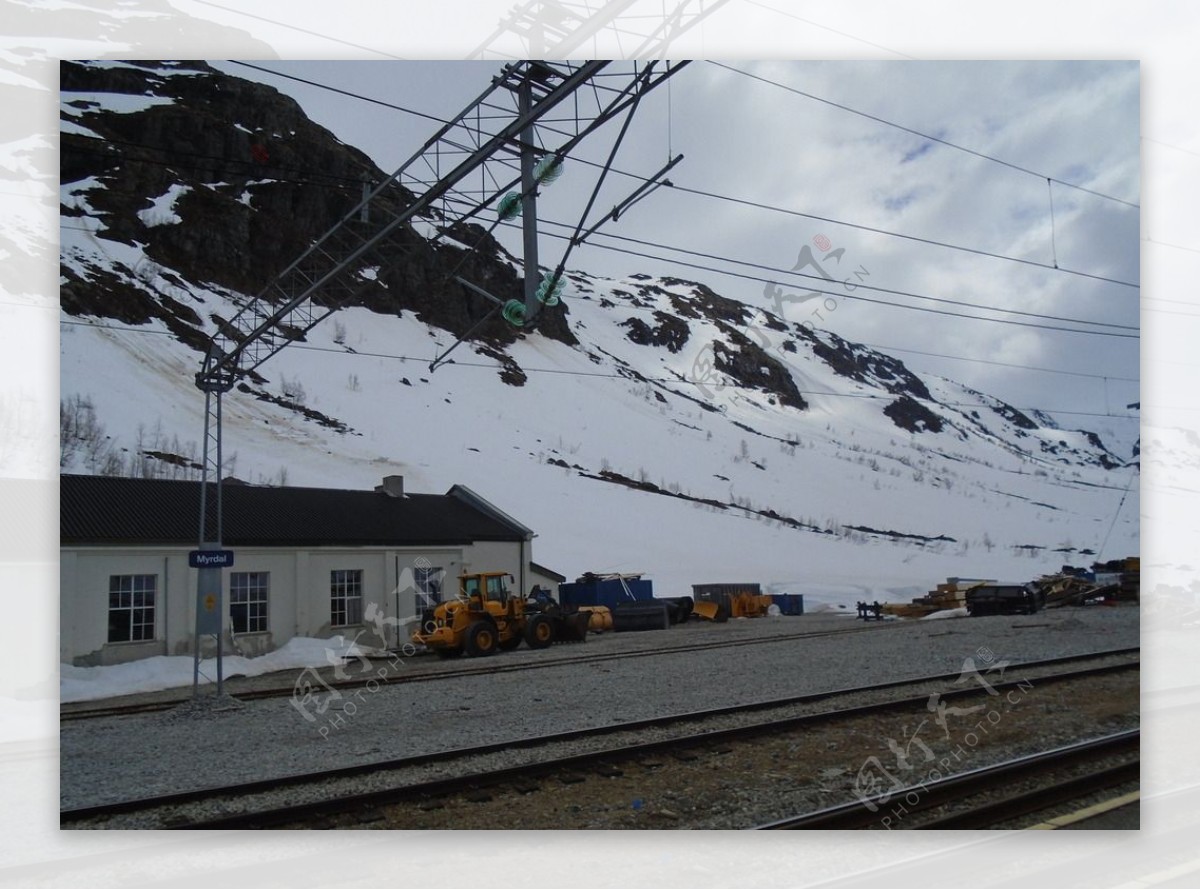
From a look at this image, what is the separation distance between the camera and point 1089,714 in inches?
382

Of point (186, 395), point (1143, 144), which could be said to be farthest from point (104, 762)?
point (1143, 144)

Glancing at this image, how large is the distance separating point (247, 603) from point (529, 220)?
15.5 ft

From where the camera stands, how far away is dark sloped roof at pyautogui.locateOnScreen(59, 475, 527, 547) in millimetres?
8750

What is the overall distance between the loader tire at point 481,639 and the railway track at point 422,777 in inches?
171

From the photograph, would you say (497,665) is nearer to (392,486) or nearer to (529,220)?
(392,486)

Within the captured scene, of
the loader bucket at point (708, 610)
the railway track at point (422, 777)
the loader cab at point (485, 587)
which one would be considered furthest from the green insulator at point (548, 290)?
the loader bucket at point (708, 610)

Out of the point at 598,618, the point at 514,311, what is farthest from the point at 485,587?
the point at 514,311

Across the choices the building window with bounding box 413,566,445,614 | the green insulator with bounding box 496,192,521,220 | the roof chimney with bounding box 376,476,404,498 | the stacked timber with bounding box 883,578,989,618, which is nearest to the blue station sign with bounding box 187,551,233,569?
the roof chimney with bounding box 376,476,404,498

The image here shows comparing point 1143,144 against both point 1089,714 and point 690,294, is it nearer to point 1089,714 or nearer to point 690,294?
point 690,294

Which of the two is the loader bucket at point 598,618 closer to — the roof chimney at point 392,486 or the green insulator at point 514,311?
the roof chimney at point 392,486

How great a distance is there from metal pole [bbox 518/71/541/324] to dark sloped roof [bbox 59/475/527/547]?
2.33 metres

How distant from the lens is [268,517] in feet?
30.7

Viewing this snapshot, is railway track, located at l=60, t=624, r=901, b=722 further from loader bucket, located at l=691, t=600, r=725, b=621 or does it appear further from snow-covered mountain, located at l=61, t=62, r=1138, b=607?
snow-covered mountain, located at l=61, t=62, r=1138, b=607

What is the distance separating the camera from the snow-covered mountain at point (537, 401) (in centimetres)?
867
